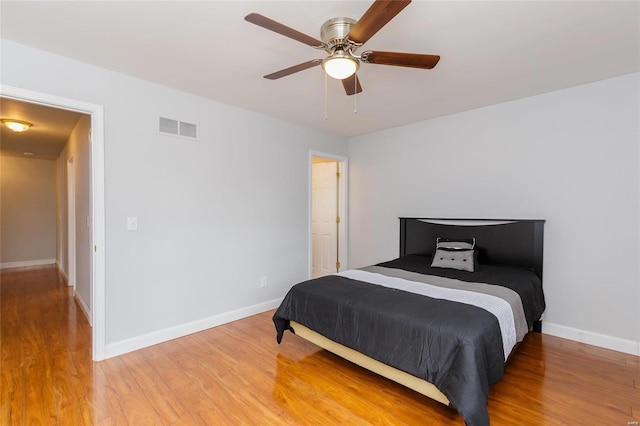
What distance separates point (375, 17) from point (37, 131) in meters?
5.25

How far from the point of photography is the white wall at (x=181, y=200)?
268 centimetres

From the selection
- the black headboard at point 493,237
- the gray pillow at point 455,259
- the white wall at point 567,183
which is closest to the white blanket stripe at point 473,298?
the gray pillow at point 455,259

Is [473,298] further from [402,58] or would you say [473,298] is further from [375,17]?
[375,17]

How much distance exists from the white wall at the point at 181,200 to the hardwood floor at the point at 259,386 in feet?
1.57

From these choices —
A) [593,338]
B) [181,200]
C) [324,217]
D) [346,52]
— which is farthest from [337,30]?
[324,217]

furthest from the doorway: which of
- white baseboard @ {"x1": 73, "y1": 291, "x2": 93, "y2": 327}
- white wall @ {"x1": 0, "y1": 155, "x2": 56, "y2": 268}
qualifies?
white wall @ {"x1": 0, "y1": 155, "x2": 56, "y2": 268}

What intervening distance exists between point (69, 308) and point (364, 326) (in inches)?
155

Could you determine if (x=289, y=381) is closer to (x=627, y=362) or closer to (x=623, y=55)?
(x=627, y=362)

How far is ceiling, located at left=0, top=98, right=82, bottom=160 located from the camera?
11.1ft

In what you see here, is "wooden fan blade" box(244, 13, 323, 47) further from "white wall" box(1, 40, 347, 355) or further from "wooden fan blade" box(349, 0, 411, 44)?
"white wall" box(1, 40, 347, 355)

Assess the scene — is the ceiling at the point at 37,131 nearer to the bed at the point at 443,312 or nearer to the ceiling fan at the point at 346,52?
the ceiling fan at the point at 346,52

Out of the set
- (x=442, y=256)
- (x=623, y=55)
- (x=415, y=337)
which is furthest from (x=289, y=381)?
(x=623, y=55)

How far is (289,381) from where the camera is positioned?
2.31 m

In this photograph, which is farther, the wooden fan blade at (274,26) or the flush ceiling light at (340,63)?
the flush ceiling light at (340,63)
